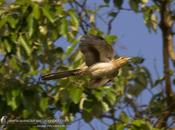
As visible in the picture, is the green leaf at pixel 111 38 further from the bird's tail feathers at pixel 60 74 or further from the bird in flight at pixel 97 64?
the bird's tail feathers at pixel 60 74

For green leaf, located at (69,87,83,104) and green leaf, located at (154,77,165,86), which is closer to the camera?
green leaf, located at (69,87,83,104)

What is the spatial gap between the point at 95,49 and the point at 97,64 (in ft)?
0.49

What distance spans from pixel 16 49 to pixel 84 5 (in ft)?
2.55

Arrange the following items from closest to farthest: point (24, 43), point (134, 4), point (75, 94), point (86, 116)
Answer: point (75, 94), point (86, 116), point (24, 43), point (134, 4)

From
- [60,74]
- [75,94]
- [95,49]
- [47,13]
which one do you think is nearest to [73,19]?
[47,13]

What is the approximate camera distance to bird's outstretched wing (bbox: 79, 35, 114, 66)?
14.4 feet

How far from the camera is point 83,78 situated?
181 inches

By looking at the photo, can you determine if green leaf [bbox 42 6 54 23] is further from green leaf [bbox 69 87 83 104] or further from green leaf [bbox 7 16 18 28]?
green leaf [bbox 69 87 83 104]

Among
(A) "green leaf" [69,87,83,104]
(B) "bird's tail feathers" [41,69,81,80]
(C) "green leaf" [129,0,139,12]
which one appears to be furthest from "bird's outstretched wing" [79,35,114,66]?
(C) "green leaf" [129,0,139,12]

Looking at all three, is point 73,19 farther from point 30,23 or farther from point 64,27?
point 30,23

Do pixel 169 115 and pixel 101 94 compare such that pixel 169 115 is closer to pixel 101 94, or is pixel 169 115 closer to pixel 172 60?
pixel 172 60

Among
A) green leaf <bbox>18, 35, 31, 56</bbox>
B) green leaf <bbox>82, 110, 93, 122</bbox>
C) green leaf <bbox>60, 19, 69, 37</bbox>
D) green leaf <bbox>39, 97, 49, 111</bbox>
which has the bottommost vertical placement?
green leaf <bbox>82, 110, 93, 122</bbox>

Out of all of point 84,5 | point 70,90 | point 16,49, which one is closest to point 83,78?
point 70,90

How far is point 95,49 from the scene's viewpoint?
14.8ft
